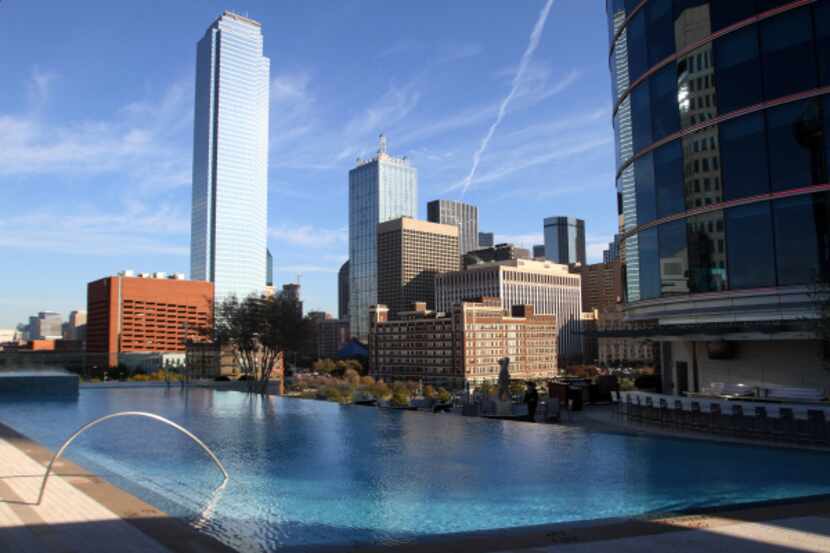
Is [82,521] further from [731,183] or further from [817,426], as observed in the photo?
[731,183]

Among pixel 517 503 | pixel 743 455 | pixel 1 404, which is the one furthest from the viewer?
pixel 1 404

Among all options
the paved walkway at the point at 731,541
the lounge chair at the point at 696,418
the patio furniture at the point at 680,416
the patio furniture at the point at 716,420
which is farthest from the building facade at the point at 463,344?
the paved walkway at the point at 731,541

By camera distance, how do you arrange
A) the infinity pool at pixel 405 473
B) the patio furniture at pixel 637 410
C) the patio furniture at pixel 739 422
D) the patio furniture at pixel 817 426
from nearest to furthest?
the infinity pool at pixel 405 473
the patio furniture at pixel 817 426
the patio furniture at pixel 739 422
the patio furniture at pixel 637 410

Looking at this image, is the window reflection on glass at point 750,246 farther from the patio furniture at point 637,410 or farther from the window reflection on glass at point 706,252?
the patio furniture at point 637,410

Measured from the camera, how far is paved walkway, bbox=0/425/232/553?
22.3 ft

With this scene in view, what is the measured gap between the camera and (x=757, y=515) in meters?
8.52

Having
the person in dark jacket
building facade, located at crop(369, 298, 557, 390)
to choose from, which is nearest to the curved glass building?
the person in dark jacket

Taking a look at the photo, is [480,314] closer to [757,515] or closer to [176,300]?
[176,300]

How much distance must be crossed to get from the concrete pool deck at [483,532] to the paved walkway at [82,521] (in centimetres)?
1

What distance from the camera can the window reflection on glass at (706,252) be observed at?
2089 cm

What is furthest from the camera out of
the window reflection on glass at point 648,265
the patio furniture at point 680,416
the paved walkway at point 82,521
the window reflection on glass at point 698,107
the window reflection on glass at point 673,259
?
the window reflection on glass at point 648,265

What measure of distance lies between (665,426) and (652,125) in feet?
37.2

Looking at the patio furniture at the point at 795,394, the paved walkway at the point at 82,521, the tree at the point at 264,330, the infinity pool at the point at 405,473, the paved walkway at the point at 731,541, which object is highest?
the tree at the point at 264,330

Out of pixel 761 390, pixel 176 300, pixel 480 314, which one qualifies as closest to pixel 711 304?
pixel 761 390
